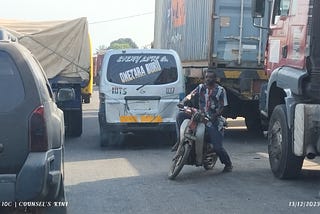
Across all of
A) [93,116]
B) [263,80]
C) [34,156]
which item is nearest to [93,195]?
[34,156]

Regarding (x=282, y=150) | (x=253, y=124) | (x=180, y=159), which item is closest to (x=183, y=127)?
(x=180, y=159)

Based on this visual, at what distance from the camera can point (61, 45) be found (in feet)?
43.4

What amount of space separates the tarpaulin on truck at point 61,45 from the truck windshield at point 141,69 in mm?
1616

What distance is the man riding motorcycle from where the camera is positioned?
8.16 meters

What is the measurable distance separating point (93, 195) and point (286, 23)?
3.44 metres

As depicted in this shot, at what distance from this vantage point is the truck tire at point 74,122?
1276cm

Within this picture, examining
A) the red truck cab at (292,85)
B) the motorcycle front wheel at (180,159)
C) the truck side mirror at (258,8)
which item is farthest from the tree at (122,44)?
the motorcycle front wheel at (180,159)

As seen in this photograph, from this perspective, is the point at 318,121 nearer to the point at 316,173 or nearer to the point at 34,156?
the point at 316,173

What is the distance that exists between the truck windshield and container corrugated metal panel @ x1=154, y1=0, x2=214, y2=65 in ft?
5.84

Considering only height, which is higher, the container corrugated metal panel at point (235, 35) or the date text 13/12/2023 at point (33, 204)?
the container corrugated metal panel at point (235, 35)

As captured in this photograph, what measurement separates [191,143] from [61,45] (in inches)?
242

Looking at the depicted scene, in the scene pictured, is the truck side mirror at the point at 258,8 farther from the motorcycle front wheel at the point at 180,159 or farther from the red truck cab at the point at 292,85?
the motorcycle front wheel at the point at 180,159

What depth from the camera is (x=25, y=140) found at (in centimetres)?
459

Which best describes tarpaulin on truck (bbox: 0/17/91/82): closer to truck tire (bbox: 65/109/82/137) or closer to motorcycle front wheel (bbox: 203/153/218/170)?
truck tire (bbox: 65/109/82/137)
